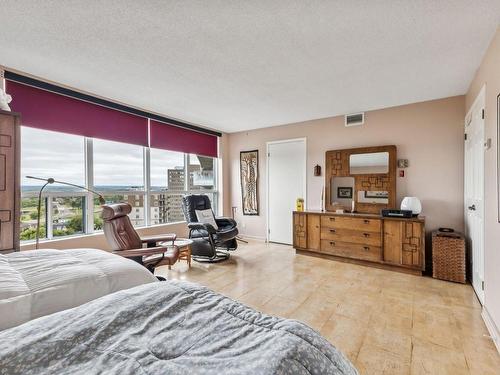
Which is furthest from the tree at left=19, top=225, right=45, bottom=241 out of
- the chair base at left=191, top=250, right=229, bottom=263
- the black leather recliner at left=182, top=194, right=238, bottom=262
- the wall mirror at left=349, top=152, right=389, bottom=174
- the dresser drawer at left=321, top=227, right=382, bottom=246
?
the wall mirror at left=349, top=152, right=389, bottom=174

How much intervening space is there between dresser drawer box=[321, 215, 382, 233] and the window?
3555 mm

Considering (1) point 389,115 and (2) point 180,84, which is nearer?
(2) point 180,84

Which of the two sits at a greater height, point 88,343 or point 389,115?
point 389,115

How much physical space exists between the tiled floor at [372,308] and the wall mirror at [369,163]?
58.9 inches

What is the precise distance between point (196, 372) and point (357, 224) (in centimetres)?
362

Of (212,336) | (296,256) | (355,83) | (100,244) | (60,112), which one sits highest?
(355,83)

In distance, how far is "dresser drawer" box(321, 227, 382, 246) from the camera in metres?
3.68

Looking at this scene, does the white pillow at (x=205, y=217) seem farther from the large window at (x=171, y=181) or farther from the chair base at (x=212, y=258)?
the large window at (x=171, y=181)

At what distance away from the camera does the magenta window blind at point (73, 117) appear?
2.89 meters

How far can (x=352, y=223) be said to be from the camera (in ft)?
12.7

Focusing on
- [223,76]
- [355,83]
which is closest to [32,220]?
[223,76]

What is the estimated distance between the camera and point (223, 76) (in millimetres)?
2863

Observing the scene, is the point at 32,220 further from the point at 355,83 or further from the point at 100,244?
the point at 355,83

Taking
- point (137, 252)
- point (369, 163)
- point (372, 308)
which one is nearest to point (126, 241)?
point (137, 252)
